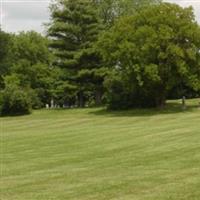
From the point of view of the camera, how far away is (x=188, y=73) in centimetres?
4600

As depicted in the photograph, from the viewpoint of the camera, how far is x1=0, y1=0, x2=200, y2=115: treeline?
45.8m

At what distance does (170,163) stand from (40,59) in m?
67.2

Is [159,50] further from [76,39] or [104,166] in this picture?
[104,166]

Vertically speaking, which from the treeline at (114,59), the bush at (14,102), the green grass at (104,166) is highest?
the treeline at (114,59)

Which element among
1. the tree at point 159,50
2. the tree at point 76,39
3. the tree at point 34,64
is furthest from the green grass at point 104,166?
the tree at point 34,64

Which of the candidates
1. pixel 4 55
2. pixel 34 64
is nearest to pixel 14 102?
pixel 34 64

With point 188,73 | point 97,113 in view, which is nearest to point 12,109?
point 97,113

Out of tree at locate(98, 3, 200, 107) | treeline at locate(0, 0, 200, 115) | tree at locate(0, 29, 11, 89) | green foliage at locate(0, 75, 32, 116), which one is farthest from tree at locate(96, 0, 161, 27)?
tree at locate(98, 3, 200, 107)

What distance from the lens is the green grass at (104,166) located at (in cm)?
1158

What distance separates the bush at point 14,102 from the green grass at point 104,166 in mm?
26499

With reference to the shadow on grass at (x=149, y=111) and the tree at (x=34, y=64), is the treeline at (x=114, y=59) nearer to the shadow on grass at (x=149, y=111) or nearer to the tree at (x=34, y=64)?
the tree at (x=34, y=64)

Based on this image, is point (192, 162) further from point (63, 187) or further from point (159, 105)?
point (159, 105)

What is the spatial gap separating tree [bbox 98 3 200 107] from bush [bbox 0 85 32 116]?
36.0ft

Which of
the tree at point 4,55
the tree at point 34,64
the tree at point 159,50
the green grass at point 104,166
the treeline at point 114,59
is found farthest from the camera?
the tree at point 4,55
